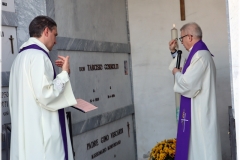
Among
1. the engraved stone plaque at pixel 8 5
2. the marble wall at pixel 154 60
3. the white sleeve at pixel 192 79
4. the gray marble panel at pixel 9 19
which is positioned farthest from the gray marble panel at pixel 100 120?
the engraved stone plaque at pixel 8 5

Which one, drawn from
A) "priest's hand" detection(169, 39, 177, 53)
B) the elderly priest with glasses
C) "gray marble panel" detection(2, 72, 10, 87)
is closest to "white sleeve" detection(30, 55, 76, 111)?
"gray marble panel" detection(2, 72, 10, 87)

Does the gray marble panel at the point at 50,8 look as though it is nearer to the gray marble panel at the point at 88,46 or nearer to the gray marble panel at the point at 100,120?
the gray marble panel at the point at 88,46

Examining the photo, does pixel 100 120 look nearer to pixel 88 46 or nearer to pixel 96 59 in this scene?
pixel 96 59

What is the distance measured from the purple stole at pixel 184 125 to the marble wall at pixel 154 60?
5.65 ft

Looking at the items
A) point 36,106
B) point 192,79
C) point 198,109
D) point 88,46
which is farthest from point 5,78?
point 198,109

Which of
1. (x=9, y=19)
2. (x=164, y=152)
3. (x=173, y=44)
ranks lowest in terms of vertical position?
(x=164, y=152)

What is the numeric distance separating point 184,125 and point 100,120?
1.31m

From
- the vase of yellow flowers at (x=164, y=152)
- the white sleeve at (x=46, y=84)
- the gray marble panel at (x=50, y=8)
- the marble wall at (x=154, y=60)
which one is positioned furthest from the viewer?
the marble wall at (x=154, y=60)

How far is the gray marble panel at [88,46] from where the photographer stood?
446 centimetres

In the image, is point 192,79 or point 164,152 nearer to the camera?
point 192,79

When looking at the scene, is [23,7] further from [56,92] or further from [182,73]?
[182,73]

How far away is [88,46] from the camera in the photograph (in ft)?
16.6

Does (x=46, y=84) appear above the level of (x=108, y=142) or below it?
above

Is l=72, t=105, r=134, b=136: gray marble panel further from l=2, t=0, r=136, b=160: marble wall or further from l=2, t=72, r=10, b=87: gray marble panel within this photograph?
l=2, t=72, r=10, b=87: gray marble panel
